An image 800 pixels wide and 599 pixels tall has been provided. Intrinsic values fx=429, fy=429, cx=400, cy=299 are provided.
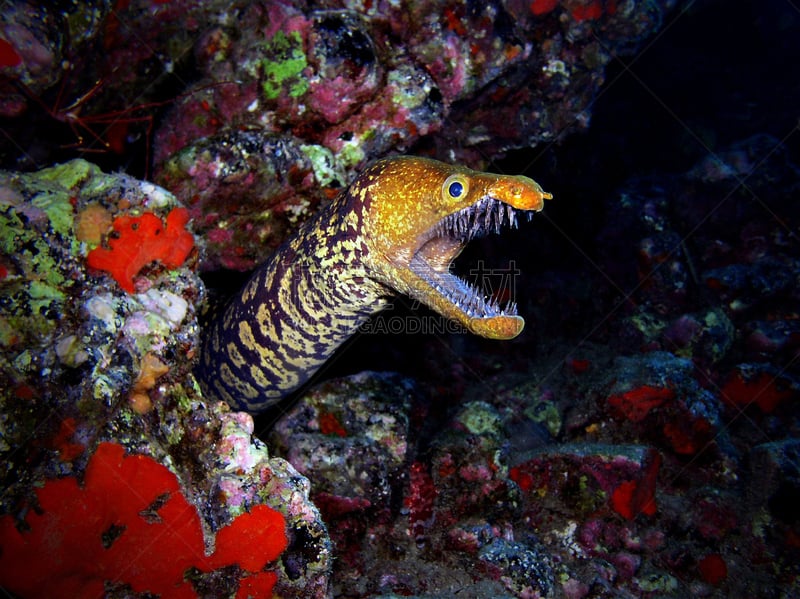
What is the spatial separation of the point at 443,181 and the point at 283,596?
230cm

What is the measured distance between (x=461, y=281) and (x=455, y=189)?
1.80ft

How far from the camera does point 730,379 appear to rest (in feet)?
18.4

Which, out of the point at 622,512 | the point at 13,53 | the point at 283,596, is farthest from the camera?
the point at 622,512

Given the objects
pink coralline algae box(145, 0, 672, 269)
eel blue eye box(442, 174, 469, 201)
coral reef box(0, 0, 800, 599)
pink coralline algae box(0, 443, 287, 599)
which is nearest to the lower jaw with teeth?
eel blue eye box(442, 174, 469, 201)

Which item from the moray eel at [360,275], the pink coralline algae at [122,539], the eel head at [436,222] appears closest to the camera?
the pink coralline algae at [122,539]

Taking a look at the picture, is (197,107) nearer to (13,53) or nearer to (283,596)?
(13,53)

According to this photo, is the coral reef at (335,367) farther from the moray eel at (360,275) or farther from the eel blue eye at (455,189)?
the eel blue eye at (455,189)

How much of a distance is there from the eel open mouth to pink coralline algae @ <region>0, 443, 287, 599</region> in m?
1.41

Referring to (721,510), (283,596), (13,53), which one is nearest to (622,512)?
(721,510)

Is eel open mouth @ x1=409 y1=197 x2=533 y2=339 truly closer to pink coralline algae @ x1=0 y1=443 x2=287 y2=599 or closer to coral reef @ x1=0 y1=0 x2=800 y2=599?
coral reef @ x1=0 y1=0 x2=800 y2=599

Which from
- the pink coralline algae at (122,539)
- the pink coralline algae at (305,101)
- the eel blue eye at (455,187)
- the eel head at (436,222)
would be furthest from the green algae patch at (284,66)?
the pink coralline algae at (122,539)

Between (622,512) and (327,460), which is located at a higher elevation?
(622,512)

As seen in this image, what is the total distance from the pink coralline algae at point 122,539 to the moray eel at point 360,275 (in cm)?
131

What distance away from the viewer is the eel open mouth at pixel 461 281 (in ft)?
7.11
